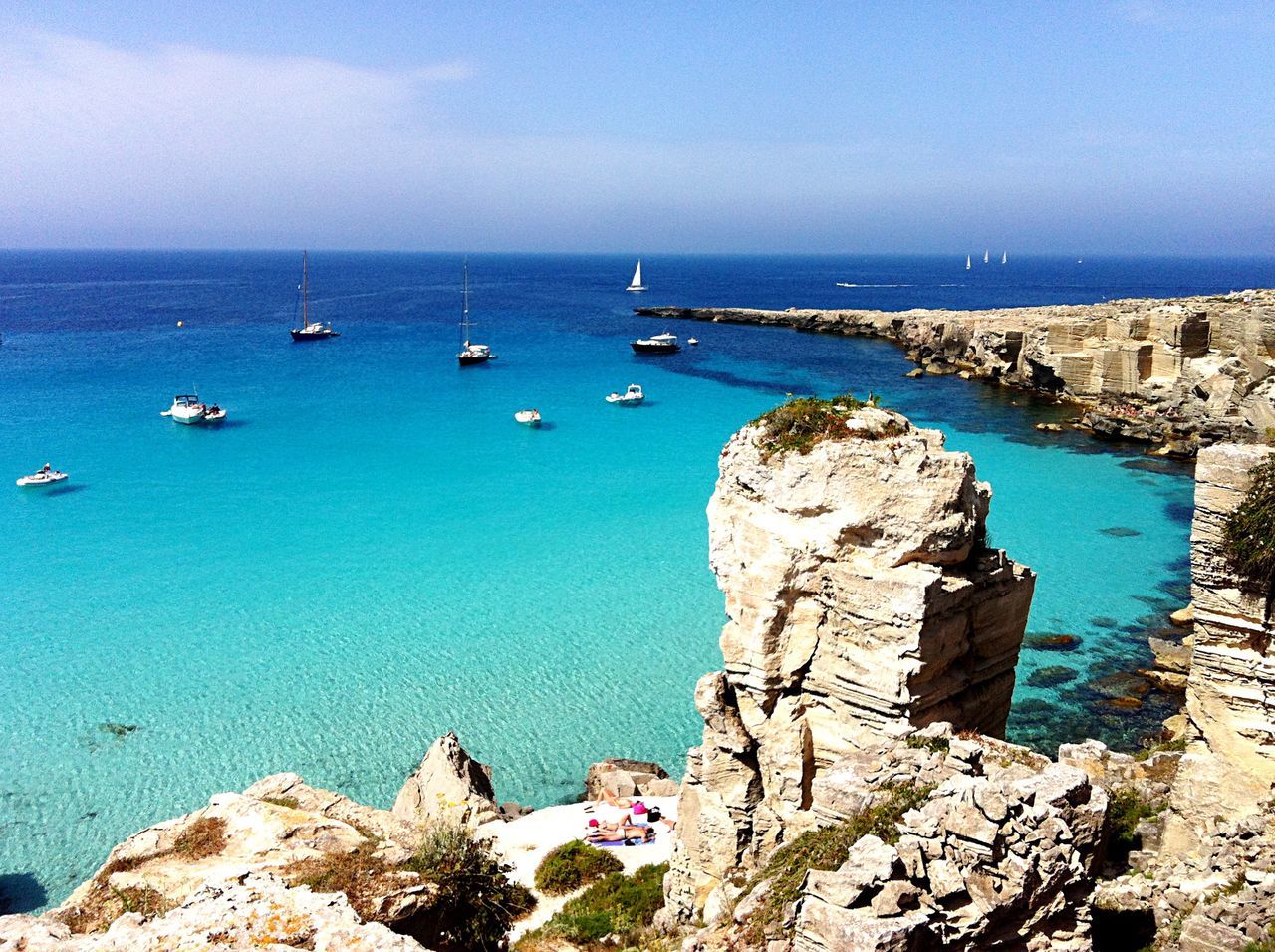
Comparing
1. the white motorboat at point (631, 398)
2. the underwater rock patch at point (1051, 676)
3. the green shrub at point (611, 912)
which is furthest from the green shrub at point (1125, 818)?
the white motorboat at point (631, 398)

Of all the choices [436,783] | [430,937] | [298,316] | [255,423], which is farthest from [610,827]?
[298,316]

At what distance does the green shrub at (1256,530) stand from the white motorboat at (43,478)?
4591 cm

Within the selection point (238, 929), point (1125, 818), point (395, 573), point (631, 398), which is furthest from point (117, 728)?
point (631, 398)

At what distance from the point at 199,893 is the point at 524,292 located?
149 meters

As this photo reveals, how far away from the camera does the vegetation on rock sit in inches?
470

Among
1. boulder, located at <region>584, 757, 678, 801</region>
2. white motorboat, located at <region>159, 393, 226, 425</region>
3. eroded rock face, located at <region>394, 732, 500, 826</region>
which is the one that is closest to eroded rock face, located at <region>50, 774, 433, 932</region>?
eroded rock face, located at <region>394, 732, 500, 826</region>

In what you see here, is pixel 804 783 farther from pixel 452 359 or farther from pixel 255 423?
pixel 452 359

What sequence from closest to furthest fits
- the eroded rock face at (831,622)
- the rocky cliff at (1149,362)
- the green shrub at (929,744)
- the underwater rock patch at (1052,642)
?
the green shrub at (929,744)
the eroded rock face at (831,622)
the underwater rock patch at (1052,642)
the rocky cliff at (1149,362)

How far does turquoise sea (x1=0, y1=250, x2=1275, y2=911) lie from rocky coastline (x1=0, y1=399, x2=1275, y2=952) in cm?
911

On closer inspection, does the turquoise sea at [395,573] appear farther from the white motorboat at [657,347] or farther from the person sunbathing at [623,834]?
the white motorboat at [657,347]

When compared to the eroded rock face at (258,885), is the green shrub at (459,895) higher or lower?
lower

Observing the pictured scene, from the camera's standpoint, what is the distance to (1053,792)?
7.52 metres

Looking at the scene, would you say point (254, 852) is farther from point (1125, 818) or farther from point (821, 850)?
point (1125, 818)

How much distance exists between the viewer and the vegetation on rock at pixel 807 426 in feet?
39.2
